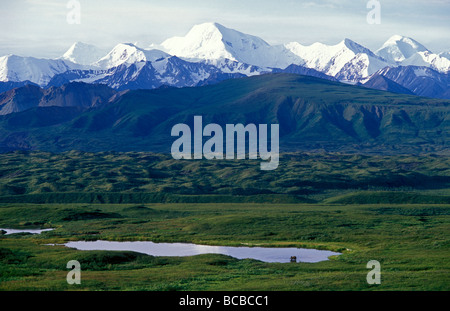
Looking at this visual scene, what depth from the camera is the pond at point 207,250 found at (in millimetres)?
105750

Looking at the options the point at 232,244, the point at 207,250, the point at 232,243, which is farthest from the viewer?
the point at 232,243

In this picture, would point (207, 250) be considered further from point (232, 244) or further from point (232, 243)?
point (232, 243)

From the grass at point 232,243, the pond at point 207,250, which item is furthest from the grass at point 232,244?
the pond at point 207,250

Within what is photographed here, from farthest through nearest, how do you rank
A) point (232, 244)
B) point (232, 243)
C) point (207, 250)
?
point (232, 243) < point (232, 244) < point (207, 250)

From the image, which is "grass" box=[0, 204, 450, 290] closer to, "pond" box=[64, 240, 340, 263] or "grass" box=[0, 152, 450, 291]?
"grass" box=[0, 152, 450, 291]

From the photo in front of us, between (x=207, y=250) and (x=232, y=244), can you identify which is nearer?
(x=207, y=250)

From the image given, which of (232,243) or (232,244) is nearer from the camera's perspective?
(232,244)

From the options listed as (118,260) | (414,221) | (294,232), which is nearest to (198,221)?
(294,232)

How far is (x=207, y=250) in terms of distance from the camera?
117m

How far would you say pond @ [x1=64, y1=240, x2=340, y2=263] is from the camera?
105750mm

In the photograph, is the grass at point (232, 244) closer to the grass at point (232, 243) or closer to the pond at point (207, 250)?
the grass at point (232, 243)

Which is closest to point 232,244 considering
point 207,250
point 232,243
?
point 232,243

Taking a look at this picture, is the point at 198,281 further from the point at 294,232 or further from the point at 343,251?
the point at 294,232
